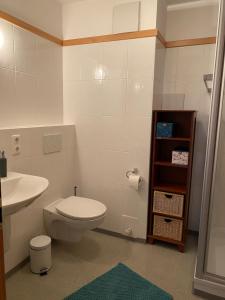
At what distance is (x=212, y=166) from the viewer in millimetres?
1656

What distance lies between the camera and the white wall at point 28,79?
184 centimetres

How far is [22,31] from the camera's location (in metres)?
1.94

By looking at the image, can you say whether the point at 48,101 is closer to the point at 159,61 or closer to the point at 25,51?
the point at 25,51

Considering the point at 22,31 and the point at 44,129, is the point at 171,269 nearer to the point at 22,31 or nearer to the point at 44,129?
the point at 44,129

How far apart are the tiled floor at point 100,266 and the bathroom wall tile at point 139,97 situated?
1363 millimetres

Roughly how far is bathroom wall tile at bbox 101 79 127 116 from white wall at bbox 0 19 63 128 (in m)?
0.51

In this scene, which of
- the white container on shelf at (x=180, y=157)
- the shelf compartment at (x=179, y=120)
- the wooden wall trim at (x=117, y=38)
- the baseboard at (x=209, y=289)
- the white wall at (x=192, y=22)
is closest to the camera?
the baseboard at (x=209, y=289)

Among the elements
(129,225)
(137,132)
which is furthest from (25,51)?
(129,225)

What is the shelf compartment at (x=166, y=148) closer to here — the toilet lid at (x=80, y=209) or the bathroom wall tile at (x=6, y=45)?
the toilet lid at (x=80, y=209)

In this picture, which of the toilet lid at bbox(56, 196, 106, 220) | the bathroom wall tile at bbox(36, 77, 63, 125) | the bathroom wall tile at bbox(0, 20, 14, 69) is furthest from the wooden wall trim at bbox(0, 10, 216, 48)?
the toilet lid at bbox(56, 196, 106, 220)

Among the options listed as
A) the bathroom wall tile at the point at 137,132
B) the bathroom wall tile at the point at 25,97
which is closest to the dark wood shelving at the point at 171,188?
the bathroom wall tile at the point at 137,132

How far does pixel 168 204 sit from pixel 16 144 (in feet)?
4.92

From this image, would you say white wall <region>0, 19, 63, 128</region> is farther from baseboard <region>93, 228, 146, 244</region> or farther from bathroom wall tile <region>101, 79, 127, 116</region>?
baseboard <region>93, 228, 146, 244</region>

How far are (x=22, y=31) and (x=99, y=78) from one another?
81 centimetres
